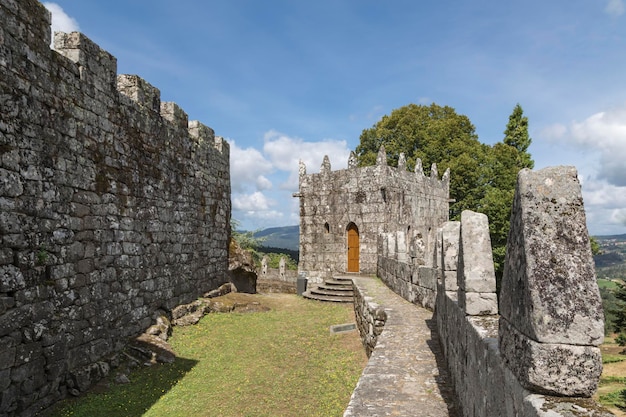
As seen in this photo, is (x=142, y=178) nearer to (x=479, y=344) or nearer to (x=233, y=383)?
(x=233, y=383)

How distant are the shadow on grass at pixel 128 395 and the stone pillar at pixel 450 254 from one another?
15.5 feet

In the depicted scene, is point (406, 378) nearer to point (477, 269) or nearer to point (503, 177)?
point (477, 269)

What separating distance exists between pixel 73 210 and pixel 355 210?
44.8 ft

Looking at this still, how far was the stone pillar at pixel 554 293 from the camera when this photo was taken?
1985mm

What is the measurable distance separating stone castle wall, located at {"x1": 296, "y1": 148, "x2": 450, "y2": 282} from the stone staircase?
1900 mm

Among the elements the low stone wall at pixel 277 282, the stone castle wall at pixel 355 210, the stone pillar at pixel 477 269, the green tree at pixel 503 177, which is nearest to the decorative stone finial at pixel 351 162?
the stone castle wall at pixel 355 210

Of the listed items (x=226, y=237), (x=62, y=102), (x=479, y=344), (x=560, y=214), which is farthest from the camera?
(x=226, y=237)

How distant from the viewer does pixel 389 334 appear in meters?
7.10

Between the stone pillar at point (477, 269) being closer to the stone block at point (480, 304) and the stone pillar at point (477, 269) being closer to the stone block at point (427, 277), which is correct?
the stone block at point (480, 304)

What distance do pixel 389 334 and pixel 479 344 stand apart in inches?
161

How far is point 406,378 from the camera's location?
200 inches

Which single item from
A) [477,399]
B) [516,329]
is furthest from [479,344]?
[516,329]

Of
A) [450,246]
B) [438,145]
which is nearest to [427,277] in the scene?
[450,246]

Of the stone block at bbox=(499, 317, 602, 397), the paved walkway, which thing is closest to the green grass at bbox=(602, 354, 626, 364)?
the paved walkway
